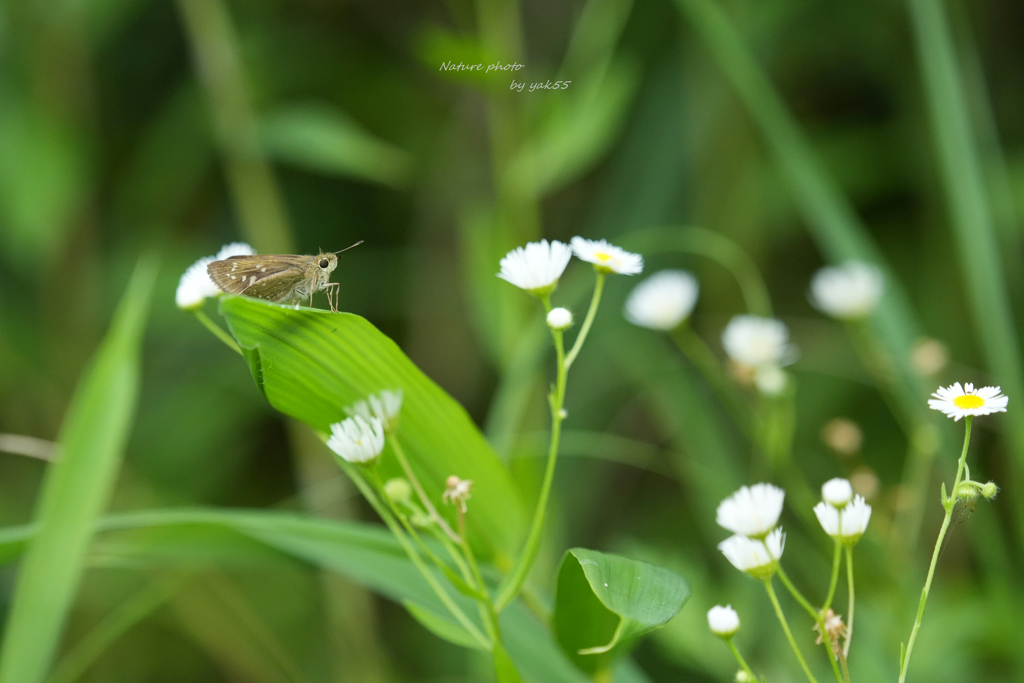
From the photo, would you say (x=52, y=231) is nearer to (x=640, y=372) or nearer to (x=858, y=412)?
(x=640, y=372)

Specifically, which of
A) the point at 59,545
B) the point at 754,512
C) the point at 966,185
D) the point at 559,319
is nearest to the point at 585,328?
the point at 559,319

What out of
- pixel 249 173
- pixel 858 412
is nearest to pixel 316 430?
pixel 249 173

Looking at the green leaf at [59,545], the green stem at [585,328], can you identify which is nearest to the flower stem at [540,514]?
the green stem at [585,328]

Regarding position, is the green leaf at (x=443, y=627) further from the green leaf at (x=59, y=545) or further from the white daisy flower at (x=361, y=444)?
the green leaf at (x=59, y=545)

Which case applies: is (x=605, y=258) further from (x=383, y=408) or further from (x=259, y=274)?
(x=259, y=274)

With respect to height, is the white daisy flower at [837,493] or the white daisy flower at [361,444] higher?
the white daisy flower at [837,493]

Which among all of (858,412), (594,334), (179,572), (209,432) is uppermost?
(858,412)

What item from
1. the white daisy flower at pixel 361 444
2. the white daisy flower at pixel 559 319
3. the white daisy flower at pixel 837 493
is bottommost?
the white daisy flower at pixel 361 444
